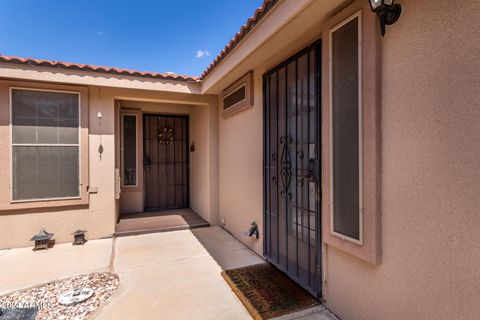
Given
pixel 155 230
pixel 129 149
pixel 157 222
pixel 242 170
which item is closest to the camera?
pixel 242 170

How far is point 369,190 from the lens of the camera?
2584mm

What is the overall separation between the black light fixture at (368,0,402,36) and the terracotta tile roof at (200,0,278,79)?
1.32 metres

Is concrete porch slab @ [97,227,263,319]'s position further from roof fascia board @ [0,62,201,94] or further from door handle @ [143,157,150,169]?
Result: roof fascia board @ [0,62,201,94]

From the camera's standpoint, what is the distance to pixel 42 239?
558cm

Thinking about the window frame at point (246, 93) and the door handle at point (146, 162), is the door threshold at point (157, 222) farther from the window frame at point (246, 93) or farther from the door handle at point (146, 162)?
the window frame at point (246, 93)

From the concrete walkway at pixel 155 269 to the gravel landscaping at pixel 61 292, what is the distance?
0.52 ft

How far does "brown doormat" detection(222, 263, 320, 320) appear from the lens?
10.7 ft

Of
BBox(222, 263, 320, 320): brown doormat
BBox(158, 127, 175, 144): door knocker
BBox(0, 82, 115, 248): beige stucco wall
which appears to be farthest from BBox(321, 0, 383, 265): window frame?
BBox(158, 127, 175, 144): door knocker

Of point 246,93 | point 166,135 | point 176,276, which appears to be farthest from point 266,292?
point 166,135

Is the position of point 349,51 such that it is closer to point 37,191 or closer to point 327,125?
point 327,125

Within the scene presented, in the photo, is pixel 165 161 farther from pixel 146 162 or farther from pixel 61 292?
pixel 61 292

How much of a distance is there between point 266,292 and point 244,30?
401 cm

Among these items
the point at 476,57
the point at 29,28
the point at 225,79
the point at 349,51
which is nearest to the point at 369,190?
the point at 476,57

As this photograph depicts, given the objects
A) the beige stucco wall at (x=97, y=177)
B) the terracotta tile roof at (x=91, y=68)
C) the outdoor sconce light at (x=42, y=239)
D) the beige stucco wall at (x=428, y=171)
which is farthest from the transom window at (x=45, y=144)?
the beige stucco wall at (x=428, y=171)
